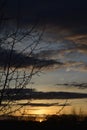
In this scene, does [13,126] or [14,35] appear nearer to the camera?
[14,35]

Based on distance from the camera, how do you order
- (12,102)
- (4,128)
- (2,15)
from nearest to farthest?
(2,15) < (12,102) < (4,128)

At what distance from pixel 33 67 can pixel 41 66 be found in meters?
0.23

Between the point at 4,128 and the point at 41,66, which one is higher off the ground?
the point at 41,66

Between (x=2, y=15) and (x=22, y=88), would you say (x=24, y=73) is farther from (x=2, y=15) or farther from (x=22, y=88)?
(x=2, y=15)

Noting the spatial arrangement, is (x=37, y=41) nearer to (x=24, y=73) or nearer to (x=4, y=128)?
(x=24, y=73)

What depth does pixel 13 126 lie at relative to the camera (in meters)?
32.2

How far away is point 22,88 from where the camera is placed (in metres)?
11.5

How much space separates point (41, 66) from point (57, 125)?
21.3 metres

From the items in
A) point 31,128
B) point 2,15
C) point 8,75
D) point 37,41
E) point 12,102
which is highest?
point 2,15

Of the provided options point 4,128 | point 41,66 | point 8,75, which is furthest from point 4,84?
point 4,128

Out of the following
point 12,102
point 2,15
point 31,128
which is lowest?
point 31,128

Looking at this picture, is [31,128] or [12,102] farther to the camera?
[31,128]

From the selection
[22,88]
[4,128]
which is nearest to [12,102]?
[22,88]

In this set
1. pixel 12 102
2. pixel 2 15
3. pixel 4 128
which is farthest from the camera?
pixel 4 128
